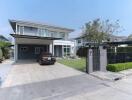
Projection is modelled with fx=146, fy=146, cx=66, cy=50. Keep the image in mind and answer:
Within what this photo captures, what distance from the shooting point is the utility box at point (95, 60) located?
41.2ft

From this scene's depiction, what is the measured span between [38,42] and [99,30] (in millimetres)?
13185

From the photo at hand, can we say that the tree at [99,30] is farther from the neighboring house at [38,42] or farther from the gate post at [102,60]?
the gate post at [102,60]

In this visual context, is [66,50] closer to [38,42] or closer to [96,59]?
[38,42]

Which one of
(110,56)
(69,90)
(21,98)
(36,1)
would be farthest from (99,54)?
(36,1)

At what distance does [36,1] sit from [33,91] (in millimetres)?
16770

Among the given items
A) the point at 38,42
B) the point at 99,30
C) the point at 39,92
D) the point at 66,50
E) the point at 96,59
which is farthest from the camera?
the point at 99,30

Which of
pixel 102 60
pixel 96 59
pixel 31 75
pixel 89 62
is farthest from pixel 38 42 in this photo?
pixel 89 62

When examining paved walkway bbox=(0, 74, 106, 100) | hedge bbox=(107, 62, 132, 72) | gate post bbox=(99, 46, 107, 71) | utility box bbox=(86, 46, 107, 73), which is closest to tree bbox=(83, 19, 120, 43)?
hedge bbox=(107, 62, 132, 72)

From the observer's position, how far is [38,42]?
956 inches

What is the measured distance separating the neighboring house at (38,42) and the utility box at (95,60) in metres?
10.2

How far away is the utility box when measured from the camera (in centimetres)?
1256

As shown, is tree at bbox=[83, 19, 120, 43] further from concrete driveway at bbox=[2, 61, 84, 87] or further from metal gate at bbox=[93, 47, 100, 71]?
concrete driveway at bbox=[2, 61, 84, 87]

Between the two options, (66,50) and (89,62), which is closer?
(89,62)

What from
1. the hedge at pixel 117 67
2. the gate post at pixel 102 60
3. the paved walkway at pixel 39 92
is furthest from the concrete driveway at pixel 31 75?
the hedge at pixel 117 67
